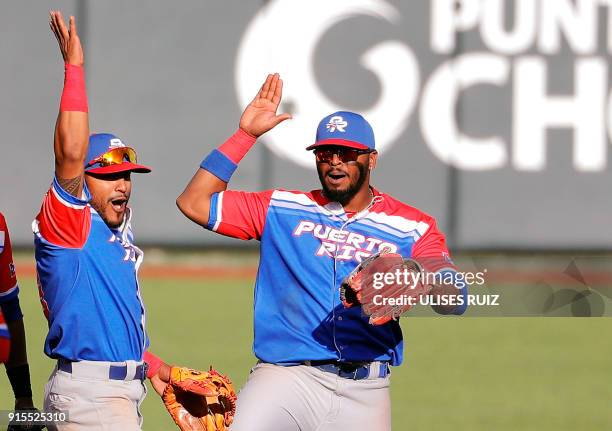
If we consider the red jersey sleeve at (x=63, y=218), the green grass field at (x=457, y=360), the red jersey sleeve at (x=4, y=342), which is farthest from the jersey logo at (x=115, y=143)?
the green grass field at (x=457, y=360)

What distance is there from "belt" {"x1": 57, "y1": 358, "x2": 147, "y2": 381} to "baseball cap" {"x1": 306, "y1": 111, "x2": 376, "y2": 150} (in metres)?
1.54

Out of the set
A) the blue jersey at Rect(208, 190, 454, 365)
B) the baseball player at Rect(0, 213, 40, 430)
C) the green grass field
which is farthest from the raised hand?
the green grass field

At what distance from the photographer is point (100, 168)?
5.62 meters

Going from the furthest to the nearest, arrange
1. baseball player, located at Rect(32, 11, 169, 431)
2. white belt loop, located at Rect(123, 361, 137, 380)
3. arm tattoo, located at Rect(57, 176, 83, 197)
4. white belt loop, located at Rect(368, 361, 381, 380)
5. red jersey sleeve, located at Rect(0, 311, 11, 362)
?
white belt loop, located at Rect(368, 361, 381, 380) < red jersey sleeve, located at Rect(0, 311, 11, 362) < white belt loop, located at Rect(123, 361, 137, 380) < baseball player, located at Rect(32, 11, 169, 431) < arm tattoo, located at Rect(57, 176, 83, 197)

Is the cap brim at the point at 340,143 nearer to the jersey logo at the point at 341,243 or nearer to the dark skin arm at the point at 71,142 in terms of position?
the jersey logo at the point at 341,243

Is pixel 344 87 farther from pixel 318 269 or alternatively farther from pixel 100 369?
pixel 100 369

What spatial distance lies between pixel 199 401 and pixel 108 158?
1298 millimetres

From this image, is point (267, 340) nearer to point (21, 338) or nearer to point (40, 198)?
point (21, 338)

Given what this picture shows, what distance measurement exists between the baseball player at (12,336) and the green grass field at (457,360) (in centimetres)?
247

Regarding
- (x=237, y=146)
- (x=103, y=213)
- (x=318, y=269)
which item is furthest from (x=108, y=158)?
(x=318, y=269)

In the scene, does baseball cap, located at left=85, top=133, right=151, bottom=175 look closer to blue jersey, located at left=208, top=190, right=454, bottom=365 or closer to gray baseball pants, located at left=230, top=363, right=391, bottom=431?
blue jersey, located at left=208, top=190, right=454, bottom=365

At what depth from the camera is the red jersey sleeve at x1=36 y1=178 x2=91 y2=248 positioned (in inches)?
201

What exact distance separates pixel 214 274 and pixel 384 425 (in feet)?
28.3

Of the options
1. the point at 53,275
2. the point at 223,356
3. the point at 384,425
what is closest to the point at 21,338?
the point at 53,275
